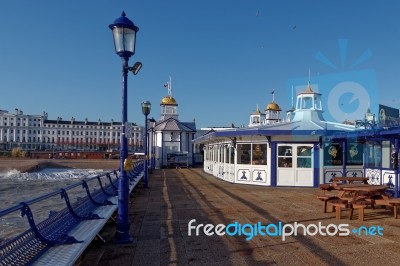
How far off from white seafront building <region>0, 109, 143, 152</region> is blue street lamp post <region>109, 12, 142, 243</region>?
128031mm

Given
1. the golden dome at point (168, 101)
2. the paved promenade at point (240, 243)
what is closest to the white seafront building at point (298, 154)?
the paved promenade at point (240, 243)

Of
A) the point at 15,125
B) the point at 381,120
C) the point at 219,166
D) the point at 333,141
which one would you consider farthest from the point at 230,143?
the point at 15,125

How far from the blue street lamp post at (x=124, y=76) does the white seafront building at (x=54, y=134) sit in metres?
128

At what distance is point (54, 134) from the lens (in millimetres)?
139375

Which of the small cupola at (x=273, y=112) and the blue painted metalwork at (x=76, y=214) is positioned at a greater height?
the small cupola at (x=273, y=112)

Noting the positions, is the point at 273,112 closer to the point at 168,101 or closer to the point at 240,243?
the point at 168,101

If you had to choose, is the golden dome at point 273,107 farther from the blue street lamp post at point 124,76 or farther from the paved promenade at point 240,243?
the blue street lamp post at point 124,76

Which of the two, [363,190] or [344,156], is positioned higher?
[344,156]

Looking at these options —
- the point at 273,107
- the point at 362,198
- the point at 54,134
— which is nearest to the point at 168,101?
the point at 273,107

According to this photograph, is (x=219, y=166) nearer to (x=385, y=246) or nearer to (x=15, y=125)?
(x=385, y=246)

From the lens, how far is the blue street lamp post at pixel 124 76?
6.79 m

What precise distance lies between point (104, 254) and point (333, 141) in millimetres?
13794

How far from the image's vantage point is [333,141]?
17328 millimetres

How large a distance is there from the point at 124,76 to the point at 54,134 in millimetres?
142874
